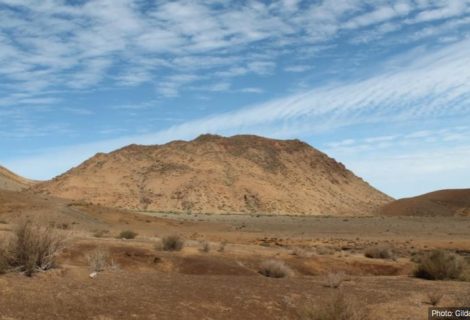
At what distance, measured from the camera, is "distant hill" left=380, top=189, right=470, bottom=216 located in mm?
91062

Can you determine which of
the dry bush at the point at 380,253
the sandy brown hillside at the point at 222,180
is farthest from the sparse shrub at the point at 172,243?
the sandy brown hillside at the point at 222,180

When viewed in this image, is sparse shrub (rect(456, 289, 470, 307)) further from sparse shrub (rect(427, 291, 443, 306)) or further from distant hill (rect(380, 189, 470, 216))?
distant hill (rect(380, 189, 470, 216))

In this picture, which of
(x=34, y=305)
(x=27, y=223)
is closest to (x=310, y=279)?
(x=27, y=223)

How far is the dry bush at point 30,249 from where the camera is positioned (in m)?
11.0

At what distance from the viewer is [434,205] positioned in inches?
3743

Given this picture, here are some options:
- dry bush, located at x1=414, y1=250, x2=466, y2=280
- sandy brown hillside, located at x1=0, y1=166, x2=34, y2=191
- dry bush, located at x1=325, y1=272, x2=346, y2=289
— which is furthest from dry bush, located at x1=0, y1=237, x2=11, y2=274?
sandy brown hillside, located at x1=0, y1=166, x2=34, y2=191

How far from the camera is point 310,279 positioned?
51.8 feet

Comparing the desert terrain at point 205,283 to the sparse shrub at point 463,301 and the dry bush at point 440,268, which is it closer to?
the sparse shrub at point 463,301

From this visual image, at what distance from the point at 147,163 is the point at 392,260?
3522 inches

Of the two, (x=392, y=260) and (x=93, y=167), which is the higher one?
(x=93, y=167)

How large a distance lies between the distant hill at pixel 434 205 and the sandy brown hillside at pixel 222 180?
7.42m

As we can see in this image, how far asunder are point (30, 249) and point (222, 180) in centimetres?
9079

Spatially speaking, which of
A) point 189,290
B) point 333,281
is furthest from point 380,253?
point 189,290

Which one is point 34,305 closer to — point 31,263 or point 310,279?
point 31,263
